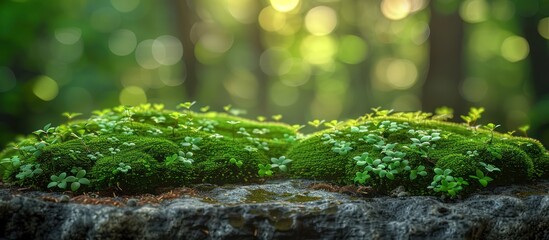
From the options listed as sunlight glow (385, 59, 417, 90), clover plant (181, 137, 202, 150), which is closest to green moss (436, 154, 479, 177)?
clover plant (181, 137, 202, 150)

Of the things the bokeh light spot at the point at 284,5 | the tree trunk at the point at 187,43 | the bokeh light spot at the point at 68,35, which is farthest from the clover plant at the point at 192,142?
the bokeh light spot at the point at 284,5

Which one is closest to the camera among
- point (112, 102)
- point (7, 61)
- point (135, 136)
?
point (135, 136)

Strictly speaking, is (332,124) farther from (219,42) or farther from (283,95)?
(283,95)

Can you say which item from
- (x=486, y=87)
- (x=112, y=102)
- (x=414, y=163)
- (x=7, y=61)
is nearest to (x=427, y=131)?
(x=414, y=163)

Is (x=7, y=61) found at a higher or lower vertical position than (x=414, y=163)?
higher

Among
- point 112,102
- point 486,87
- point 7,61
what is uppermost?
point 7,61

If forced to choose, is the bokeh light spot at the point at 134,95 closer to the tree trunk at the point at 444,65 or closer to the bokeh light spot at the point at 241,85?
the bokeh light spot at the point at 241,85

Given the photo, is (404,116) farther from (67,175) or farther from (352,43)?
(352,43)
